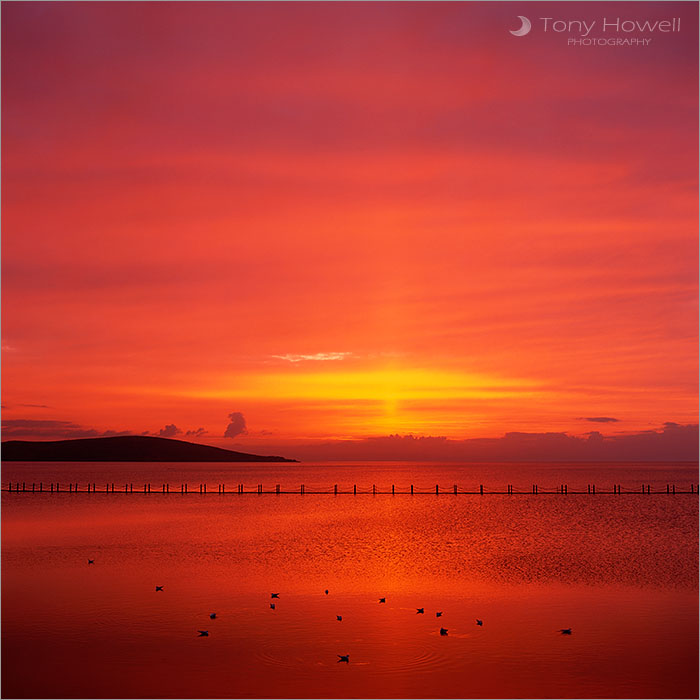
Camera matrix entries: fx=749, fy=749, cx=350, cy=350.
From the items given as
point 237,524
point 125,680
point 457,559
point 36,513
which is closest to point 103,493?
point 36,513

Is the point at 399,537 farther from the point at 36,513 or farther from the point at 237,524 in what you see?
the point at 36,513

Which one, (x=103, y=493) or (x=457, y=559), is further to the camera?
(x=103, y=493)

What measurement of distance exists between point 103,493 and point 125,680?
86465mm

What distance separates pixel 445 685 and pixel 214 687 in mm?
5629

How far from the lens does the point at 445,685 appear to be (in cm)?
1831

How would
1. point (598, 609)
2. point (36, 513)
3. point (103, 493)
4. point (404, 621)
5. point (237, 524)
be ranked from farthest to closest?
point (103, 493)
point (36, 513)
point (237, 524)
point (598, 609)
point (404, 621)

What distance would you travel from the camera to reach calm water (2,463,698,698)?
61.6 feet

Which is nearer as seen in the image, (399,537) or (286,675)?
(286,675)

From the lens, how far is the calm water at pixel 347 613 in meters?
18.8

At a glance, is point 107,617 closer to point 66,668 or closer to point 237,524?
point 66,668

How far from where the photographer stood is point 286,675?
19.0 metres

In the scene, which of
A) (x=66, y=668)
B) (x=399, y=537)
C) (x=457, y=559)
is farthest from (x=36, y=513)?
(x=66, y=668)

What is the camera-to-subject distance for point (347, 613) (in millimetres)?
25531

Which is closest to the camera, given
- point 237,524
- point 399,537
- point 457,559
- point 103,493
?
point 457,559
